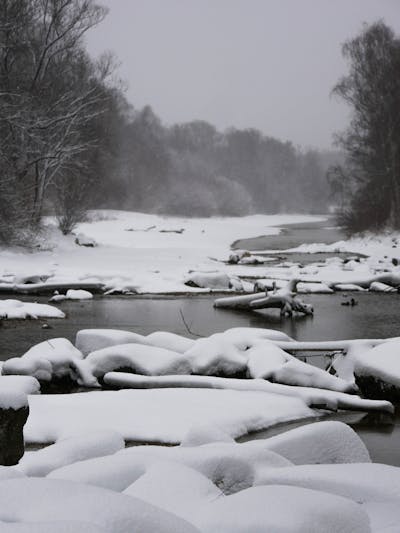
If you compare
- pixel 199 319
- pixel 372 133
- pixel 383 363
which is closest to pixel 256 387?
pixel 383 363

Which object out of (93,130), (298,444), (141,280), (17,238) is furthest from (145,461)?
(93,130)

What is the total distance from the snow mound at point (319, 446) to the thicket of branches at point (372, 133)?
2659 centimetres

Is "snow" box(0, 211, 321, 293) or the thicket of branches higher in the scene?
the thicket of branches

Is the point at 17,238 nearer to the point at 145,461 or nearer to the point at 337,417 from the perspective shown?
the point at 337,417

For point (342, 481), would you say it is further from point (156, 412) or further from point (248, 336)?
→ point (248, 336)

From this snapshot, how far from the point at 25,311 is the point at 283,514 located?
1034 cm

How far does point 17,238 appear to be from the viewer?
74.5 ft

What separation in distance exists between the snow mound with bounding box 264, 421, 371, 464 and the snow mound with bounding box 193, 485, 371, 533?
45.8 inches

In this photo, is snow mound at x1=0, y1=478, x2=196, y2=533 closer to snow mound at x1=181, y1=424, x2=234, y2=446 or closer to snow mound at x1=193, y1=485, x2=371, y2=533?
snow mound at x1=193, y1=485, x2=371, y2=533

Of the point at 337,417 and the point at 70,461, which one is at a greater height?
the point at 70,461

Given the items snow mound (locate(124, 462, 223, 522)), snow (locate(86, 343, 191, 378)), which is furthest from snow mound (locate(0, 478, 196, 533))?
snow (locate(86, 343, 191, 378))

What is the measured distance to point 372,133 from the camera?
102ft

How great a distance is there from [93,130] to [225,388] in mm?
27101

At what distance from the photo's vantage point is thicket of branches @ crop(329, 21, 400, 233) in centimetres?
3038
